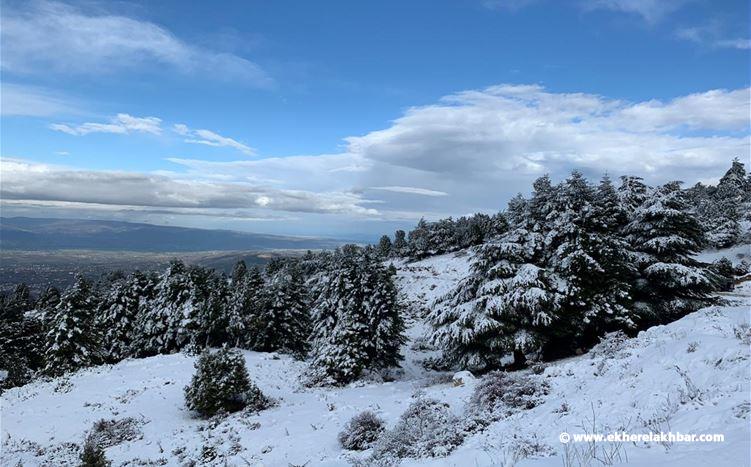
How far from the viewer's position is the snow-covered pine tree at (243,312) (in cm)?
3669

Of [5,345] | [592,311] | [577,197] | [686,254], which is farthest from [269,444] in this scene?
[5,345]

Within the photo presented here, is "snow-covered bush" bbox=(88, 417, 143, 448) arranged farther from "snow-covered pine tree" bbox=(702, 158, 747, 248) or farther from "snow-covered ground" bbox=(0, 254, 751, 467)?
"snow-covered pine tree" bbox=(702, 158, 747, 248)

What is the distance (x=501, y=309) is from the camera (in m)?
19.5

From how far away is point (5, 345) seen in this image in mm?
42656

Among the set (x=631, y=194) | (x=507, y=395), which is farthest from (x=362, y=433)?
(x=631, y=194)

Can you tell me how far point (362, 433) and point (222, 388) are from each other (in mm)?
9771

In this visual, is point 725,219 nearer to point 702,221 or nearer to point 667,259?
point 702,221

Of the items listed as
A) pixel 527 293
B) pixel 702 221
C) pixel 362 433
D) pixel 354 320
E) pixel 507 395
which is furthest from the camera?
pixel 702 221

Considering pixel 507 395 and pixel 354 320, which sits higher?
pixel 507 395

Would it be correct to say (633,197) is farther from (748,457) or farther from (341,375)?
(748,457)

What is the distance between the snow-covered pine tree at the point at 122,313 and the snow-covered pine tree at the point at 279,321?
1540 cm

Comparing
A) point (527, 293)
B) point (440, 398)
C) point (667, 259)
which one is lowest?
point (440, 398)

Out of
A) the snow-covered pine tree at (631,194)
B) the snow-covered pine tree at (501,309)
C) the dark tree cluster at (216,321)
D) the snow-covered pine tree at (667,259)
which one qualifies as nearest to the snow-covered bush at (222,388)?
the dark tree cluster at (216,321)

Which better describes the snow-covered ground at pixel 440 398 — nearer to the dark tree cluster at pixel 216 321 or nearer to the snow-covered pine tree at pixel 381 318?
the snow-covered pine tree at pixel 381 318
